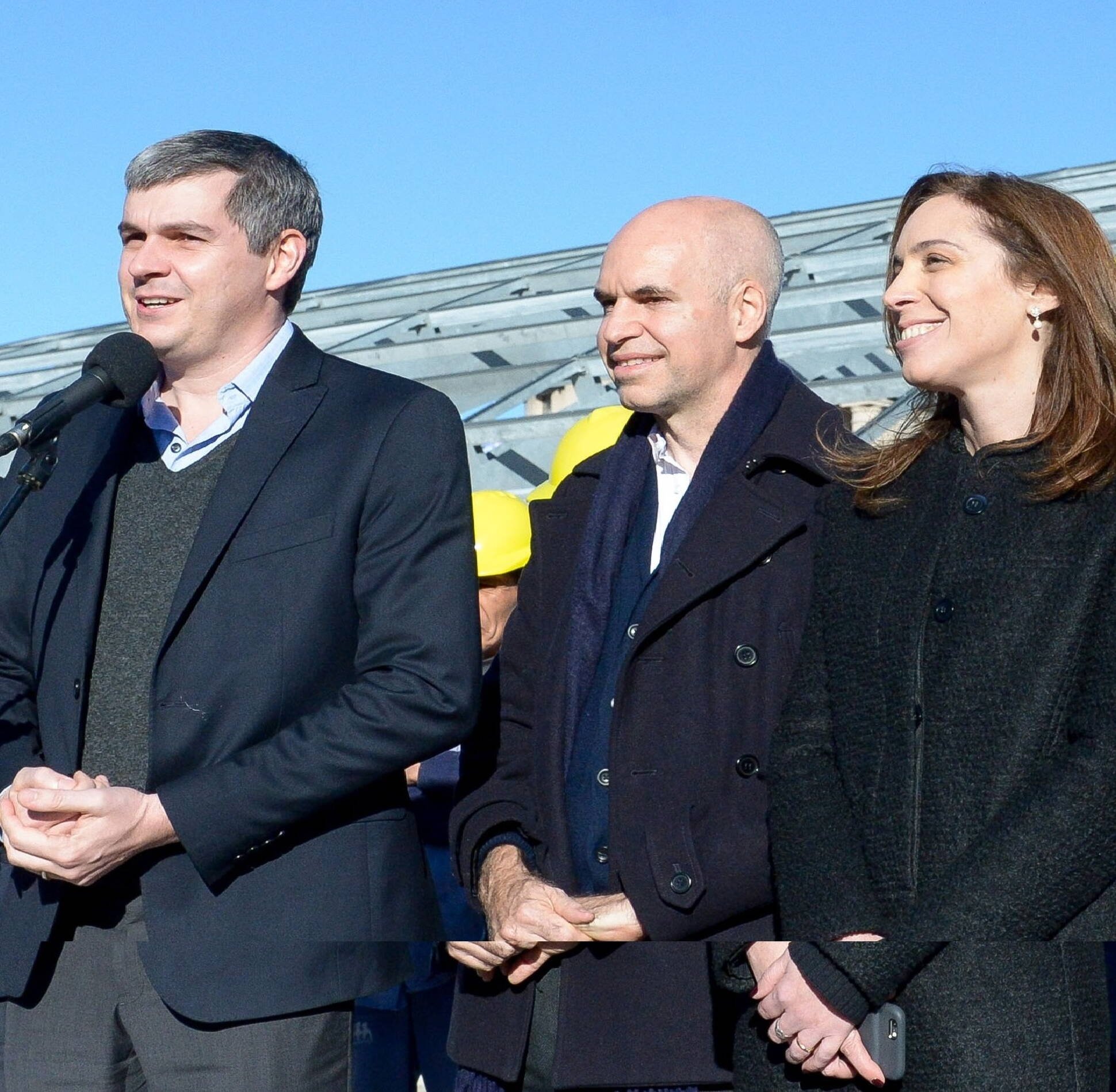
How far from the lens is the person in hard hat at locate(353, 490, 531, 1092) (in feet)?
7.39

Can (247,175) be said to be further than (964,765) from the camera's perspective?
Yes

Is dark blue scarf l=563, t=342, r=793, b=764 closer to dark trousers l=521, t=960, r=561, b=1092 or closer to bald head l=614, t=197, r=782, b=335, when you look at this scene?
bald head l=614, t=197, r=782, b=335

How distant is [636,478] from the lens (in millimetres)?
3086

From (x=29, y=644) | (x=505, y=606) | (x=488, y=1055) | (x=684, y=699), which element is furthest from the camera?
(x=505, y=606)

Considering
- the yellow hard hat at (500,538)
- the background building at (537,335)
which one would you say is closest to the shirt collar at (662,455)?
the yellow hard hat at (500,538)

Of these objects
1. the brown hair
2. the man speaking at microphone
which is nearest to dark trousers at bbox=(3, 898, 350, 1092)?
the man speaking at microphone

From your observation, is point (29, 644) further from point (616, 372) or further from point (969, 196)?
point (969, 196)

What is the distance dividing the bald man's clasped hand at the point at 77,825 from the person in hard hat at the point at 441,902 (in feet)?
1.41

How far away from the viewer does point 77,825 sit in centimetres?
262

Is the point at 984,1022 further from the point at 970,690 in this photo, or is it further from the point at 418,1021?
the point at 418,1021

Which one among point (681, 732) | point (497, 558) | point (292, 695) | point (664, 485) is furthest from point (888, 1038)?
point (497, 558)

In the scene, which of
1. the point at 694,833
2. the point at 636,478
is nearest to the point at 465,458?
the point at 636,478

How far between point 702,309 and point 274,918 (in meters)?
1.31

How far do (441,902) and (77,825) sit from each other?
0.63 meters
